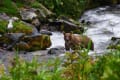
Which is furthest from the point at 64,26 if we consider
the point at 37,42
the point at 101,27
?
the point at 37,42

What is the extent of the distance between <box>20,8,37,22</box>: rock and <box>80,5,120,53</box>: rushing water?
7.42ft

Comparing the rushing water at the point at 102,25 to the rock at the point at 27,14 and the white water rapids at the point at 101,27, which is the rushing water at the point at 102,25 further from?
the rock at the point at 27,14

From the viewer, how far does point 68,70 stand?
10.3 feet

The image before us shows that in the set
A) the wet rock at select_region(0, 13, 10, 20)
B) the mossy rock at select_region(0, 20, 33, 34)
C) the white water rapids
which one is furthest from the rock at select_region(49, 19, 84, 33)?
the mossy rock at select_region(0, 20, 33, 34)

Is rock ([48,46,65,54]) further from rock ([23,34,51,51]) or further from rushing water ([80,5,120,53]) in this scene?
rushing water ([80,5,120,53])

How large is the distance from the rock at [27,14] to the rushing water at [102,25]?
2.26 meters

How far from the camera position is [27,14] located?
1619 centimetres

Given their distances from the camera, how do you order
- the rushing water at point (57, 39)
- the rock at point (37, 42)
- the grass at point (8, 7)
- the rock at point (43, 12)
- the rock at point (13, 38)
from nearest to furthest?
the rock at point (13, 38) < the rock at point (37, 42) < the rushing water at point (57, 39) < the grass at point (8, 7) < the rock at point (43, 12)

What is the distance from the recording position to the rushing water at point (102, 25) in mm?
13547

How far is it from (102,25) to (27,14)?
3.36 metres

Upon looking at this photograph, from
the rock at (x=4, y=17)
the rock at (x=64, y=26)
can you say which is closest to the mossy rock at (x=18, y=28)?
the rock at (x=4, y=17)

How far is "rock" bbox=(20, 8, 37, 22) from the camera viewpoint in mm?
15625

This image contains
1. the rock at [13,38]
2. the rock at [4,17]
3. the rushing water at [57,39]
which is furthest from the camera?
the rock at [4,17]

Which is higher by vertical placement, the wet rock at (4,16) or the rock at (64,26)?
the wet rock at (4,16)
